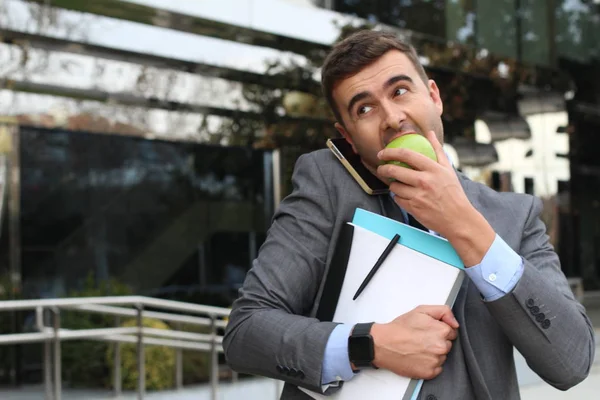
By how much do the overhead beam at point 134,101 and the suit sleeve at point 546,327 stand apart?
6640 millimetres

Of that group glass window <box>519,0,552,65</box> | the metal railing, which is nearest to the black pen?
the metal railing

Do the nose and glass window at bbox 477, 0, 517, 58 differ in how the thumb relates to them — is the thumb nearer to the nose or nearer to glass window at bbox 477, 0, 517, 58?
the nose

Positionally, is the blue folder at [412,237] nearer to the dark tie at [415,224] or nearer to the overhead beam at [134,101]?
the dark tie at [415,224]

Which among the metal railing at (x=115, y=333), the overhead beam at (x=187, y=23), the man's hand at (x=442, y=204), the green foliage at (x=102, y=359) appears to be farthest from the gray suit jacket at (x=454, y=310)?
the overhead beam at (x=187, y=23)

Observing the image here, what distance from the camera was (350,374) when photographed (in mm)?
1263

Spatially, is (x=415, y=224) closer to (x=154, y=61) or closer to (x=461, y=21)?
(x=154, y=61)

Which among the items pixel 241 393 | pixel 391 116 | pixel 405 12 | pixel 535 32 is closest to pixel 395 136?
pixel 391 116

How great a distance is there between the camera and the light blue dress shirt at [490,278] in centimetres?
121

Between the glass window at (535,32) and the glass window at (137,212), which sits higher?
the glass window at (535,32)

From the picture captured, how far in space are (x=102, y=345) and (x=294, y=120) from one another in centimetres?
339

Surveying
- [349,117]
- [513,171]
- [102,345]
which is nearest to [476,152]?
[513,171]

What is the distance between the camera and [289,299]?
1342 mm

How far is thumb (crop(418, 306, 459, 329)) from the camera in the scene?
1233mm

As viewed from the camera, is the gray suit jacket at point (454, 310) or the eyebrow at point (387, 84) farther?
the eyebrow at point (387, 84)
